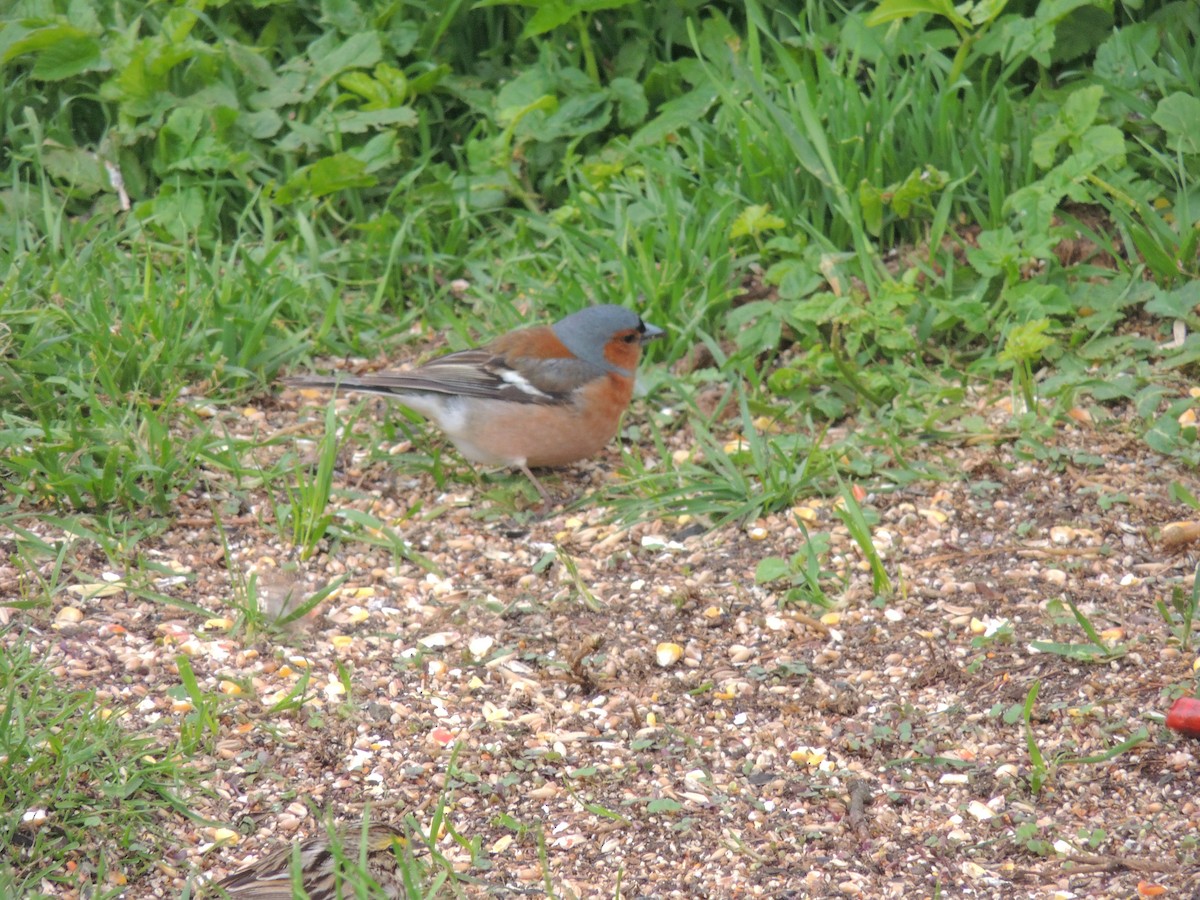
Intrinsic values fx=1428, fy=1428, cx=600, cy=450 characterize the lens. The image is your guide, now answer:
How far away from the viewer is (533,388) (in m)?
5.09

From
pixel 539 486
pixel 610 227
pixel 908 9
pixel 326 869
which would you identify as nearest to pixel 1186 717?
pixel 326 869

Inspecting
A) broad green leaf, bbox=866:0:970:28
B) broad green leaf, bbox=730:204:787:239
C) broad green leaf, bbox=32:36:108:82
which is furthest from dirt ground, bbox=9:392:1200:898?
broad green leaf, bbox=32:36:108:82

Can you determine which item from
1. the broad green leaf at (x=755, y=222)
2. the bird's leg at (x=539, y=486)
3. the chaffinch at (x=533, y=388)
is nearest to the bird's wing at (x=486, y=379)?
the chaffinch at (x=533, y=388)

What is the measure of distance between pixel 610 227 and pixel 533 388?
110cm

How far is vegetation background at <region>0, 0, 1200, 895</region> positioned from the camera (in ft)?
15.6

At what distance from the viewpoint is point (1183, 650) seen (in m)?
3.69

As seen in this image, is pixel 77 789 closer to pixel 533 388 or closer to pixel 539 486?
pixel 539 486

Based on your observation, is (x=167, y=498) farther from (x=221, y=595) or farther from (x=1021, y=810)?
(x=1021, y=810)

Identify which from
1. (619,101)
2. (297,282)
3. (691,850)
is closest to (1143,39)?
(619,101)

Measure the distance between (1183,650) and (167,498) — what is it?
3.06m

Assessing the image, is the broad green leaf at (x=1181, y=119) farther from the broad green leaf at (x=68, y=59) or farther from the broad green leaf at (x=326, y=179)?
the broad green leaf at (x=68, y=59)

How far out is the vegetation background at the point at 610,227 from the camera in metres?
4.76

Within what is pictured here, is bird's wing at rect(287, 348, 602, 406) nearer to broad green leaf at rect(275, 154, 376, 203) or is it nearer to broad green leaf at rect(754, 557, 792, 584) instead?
broad green leaf at rect(754, 557, 792, 584)

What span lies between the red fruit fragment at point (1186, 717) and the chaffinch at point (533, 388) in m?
2.27
